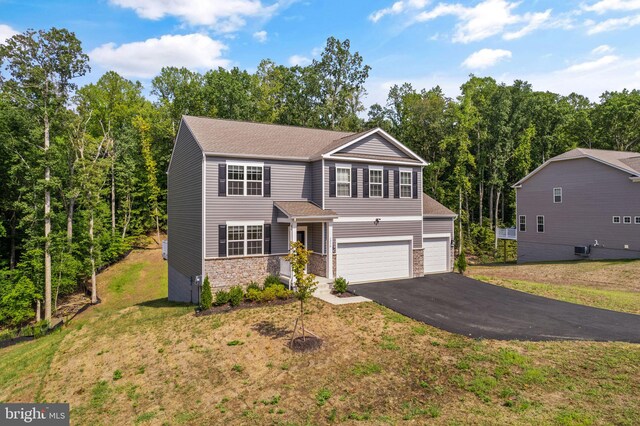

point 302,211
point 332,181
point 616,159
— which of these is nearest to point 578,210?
point 616,159

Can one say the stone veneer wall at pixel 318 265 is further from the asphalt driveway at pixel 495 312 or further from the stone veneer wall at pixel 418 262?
→ the stone veneer wall at pixel 418 262

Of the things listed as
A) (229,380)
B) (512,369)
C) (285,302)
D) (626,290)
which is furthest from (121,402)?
(626,290)

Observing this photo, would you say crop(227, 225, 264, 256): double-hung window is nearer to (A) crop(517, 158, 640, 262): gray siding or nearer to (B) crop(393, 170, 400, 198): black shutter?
(B) crop(393, 170, 400, 198): black shutter

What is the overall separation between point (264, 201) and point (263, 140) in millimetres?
3604

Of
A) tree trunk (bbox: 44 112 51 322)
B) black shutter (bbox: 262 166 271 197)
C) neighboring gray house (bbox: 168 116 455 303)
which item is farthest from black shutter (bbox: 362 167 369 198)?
tree trunk (bbox: 44 112 51 322)

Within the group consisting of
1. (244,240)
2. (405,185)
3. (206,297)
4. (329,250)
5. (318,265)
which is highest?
(405,185)

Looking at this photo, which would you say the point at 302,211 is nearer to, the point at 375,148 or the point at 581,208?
the point at 375,148

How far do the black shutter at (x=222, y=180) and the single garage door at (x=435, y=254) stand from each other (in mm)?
11724

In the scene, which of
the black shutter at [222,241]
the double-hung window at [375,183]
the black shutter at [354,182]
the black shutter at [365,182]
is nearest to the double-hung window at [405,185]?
the double-hung window at [375,183]

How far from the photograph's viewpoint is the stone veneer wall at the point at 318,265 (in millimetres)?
17106

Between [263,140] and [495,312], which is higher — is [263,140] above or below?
above

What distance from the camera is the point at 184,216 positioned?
1898 centimetres

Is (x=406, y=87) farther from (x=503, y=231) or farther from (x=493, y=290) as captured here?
(x=493, y=290)

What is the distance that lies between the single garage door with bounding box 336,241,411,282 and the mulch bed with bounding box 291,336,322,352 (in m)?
6.81
